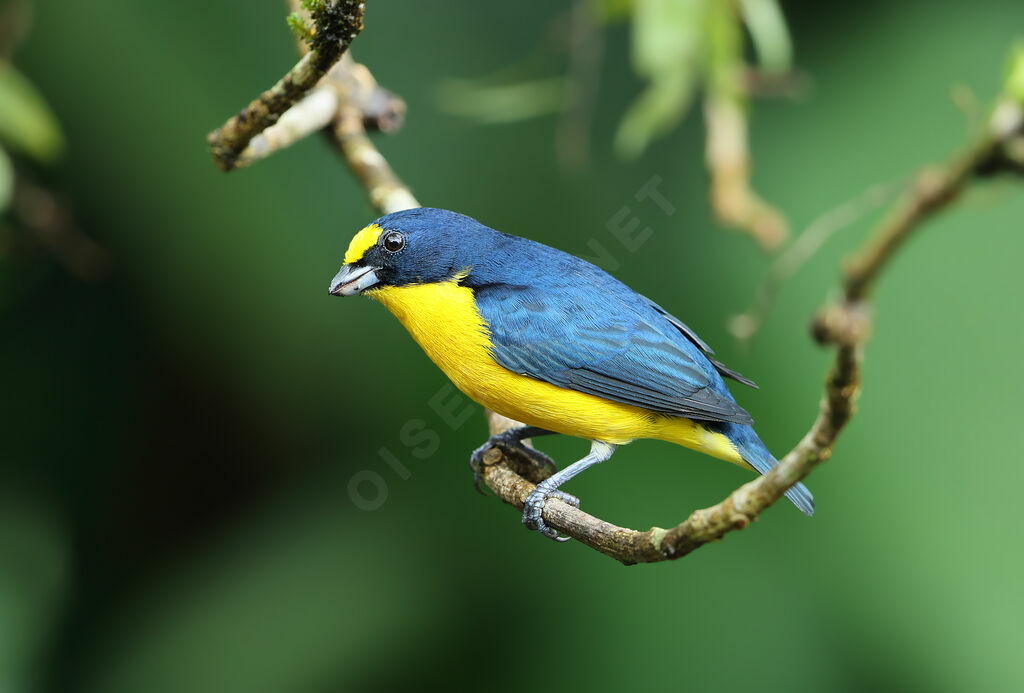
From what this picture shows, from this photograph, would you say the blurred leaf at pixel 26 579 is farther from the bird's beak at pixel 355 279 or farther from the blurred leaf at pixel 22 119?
the bird's beak at pixel 355 279

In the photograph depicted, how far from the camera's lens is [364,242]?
2746mm

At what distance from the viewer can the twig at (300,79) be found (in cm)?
198

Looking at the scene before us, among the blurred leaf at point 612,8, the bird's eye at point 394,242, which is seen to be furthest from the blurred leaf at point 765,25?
the bird's eye at point 394,242

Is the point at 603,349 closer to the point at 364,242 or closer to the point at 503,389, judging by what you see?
the point at 503,389

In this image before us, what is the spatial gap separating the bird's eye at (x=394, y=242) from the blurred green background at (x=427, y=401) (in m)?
1.19

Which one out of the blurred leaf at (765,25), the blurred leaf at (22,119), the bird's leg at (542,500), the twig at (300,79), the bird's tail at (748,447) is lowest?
the bird's tail at (748,447)

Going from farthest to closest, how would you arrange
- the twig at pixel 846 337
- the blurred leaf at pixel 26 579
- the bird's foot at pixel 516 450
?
1. the blurred leaf at pixel 26 579
2. the bird's foot at pixel 516 450
3. the twig at pixel 846 337

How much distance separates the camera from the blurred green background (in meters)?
3.09

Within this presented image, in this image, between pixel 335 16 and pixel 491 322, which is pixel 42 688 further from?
pixel 335 16

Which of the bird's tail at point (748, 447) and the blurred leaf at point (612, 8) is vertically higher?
the blurred leaf at point (612, 8)

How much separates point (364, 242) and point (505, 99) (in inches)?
52.4

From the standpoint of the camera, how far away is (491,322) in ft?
8.96

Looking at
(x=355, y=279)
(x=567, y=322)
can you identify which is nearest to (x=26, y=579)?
(x=355, y=279)

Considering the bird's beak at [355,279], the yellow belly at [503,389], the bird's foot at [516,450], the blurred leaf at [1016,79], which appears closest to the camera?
the blurred leaf at [1016,79]
